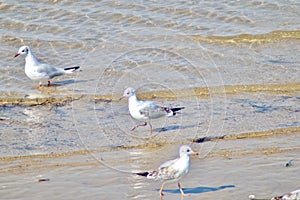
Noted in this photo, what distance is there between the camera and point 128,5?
14539mm

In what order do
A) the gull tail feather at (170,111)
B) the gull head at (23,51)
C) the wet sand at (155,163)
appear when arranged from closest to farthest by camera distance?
the wet sand at (155,163)
the gull tail feather at (170,111)
the gull head at (23,51)

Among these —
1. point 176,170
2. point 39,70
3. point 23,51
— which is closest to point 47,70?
point 39,70

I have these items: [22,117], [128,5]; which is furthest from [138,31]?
[22,117]

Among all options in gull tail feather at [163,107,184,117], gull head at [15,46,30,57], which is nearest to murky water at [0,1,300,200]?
gull tail feather at [163,107,184,117]

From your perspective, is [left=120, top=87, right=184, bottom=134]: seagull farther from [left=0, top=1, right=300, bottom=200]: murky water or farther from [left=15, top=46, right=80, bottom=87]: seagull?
[left=15, top=46, right=80, bottom=87]: seagull

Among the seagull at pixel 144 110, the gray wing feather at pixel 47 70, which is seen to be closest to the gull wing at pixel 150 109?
the seagull at pixel 144 110

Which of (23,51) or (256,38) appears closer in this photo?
(23,51)

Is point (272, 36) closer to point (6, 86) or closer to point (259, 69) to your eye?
point (259, 69)

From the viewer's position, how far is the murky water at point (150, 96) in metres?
6.67

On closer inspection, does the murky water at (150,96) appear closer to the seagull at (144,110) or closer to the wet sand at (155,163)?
the wet sand at (155,163)

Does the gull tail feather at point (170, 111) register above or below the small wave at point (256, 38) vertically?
below

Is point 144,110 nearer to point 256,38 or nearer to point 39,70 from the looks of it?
point 39,70

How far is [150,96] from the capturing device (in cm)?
1027

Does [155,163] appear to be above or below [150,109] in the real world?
below
